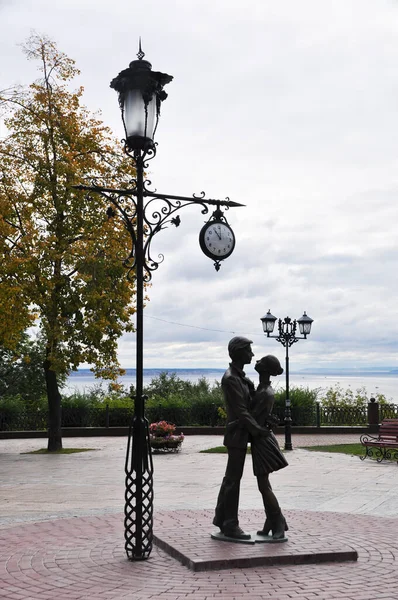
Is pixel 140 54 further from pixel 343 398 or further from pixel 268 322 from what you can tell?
pixel 343 398

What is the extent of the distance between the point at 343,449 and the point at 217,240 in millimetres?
13478

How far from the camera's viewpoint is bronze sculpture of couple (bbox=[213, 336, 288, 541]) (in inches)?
316

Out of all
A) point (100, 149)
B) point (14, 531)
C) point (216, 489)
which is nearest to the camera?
point (14, 531)

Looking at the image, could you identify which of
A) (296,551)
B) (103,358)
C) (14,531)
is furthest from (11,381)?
(296,551)

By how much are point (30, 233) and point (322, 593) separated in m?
15.1

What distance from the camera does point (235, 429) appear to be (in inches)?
320

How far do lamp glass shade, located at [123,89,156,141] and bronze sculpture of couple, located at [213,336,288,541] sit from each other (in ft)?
8.51

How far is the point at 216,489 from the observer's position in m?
13.2

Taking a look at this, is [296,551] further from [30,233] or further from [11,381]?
[11,381]

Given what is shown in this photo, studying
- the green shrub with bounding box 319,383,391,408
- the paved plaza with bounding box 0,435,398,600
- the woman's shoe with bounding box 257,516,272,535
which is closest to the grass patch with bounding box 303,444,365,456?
the paved plaza with bounding box 0,435,398,600

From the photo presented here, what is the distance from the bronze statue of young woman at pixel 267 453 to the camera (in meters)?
8.01

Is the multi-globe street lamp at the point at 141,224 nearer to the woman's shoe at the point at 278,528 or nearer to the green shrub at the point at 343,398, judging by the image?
the woman's shoe at the point at 278,528

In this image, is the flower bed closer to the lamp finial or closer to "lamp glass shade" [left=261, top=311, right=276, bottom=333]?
"lamp glass shade" [left=261, top=311, right=276, bottom=333]

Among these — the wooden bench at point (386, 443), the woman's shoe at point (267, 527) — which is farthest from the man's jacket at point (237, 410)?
the wooden bench at point (386, 443)
